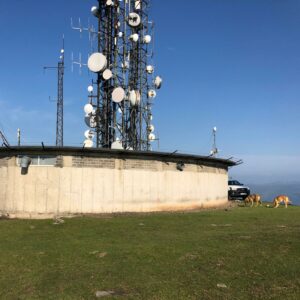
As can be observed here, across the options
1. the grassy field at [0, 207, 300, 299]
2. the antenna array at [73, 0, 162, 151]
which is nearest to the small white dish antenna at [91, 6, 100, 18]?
the antenna array at [73, 0, 162, 151]

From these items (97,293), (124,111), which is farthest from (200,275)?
(124,111)

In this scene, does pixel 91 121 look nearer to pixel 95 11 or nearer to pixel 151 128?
pixel 151 128

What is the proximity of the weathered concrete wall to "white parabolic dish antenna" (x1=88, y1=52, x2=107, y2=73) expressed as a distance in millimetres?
10782

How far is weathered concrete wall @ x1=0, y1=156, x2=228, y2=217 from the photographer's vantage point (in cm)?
2175

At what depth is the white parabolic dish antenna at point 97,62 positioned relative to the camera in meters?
31.1

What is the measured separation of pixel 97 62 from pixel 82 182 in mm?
12266

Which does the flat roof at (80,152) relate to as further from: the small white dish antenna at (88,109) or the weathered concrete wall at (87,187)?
the small white dish antenna at (88,109)

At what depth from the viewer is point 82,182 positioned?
22.0 meters

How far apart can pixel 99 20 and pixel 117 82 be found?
241 inches

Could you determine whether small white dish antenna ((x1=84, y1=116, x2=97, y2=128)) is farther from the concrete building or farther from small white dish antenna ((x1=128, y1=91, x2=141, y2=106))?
the concrete building

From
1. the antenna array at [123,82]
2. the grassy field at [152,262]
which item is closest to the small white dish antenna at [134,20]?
the antenna array at [123,82]

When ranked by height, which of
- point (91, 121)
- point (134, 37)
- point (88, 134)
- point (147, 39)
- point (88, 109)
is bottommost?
point (88, 134)

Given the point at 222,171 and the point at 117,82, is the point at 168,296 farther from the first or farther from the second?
the point at 117,82

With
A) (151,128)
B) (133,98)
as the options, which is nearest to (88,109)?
(133,98)
